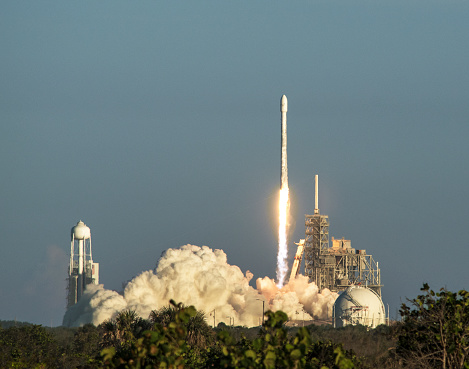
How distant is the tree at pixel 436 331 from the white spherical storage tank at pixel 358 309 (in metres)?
92.0

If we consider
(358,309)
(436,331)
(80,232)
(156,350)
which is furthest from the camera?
(80,232)

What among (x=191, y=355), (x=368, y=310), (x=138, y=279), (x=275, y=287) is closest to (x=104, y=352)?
(x=191, y=355)

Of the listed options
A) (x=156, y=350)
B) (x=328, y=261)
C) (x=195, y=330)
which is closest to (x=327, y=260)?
(x=328, y=261)

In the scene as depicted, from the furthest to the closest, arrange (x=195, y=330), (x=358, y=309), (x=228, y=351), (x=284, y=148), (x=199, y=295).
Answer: (x=284, y=148) → (x=199, y=295) → (x=358, y=309) → (x=195, y=330) → (x=228, y=351)

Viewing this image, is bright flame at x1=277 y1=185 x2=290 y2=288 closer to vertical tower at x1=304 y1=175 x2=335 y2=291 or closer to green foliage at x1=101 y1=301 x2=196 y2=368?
vertical tower at x1=304 y1=175 x2=335 y2=291

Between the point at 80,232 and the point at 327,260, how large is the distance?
139 feet

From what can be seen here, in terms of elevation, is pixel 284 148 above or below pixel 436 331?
above

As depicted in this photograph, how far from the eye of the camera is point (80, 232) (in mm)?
155750

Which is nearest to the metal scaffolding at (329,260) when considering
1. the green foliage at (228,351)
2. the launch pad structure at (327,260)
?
the launch pad structure at (327,260)

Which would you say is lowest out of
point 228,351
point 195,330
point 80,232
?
point 228,351

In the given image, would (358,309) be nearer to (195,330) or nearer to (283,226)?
(283,226)

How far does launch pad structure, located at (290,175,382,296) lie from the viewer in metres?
155

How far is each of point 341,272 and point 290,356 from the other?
13528 centimetres

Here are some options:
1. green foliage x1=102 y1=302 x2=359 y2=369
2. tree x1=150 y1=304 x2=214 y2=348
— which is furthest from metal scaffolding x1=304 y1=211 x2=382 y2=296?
green foliage x1=102 y1=302 x2=359 y2=369
